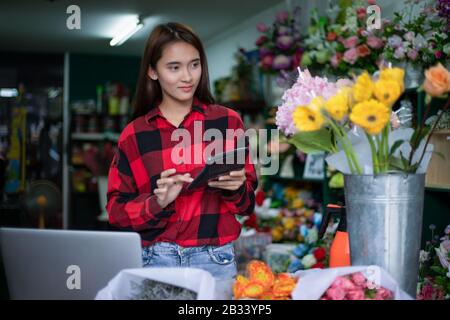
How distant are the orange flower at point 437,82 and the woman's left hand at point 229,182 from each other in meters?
0.56

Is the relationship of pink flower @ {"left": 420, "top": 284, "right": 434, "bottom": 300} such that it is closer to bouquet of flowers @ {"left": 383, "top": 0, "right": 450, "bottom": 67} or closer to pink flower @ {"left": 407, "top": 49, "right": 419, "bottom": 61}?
bouquet of flowers @ {"left": 383, "top": 0, "right": 450, "bottom": 67}

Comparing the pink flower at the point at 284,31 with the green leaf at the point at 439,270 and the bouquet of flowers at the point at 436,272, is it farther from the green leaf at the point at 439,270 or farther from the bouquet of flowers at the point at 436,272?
the green leaf at the point at 439,270

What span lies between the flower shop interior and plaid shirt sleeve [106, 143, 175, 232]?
36cm

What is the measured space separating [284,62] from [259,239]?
1401 millimetres

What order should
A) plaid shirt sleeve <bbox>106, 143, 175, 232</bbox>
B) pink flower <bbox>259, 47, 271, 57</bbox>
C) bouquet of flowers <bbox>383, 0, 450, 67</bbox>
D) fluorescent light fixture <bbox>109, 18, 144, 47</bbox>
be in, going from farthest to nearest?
fluorescent light fixture <bbox>109, 18, 144, 47</bbox> → pink flower <bbox>259, 47, 271, 57</bbox> → bouquet of flowers <bbox>383, 0, 450, 67</bbox> → plaid shirt sleeve <bbox>106, 143, 175, 232</bbox>

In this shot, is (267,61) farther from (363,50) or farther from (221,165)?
(221,165)

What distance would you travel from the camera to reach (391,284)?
1.10 meters

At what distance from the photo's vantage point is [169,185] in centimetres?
148

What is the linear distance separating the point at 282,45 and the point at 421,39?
5.52 ft

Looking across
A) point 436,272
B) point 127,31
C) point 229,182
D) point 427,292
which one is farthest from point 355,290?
point 127,31

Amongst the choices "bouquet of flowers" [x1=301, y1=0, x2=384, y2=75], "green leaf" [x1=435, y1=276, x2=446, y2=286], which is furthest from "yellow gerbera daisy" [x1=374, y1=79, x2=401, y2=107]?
"bouquet of flowers" [x1=301, y1=0, x2=384, y2=75]

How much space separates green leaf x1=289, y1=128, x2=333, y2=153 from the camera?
4.00ft

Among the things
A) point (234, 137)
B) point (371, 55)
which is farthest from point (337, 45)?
point (234, 137)

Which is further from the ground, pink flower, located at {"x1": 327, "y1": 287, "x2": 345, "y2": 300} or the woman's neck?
the woman's neck
